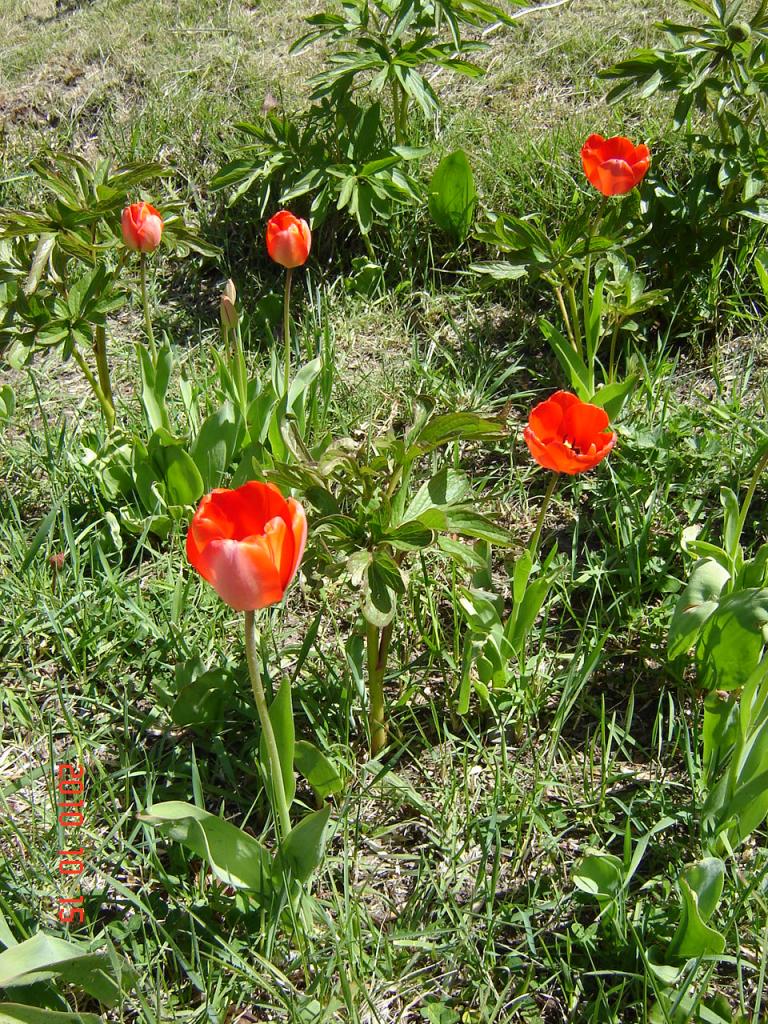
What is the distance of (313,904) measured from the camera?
1478mm

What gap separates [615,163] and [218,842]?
173cm

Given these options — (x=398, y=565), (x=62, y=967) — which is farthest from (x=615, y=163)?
(x=62, y=967)

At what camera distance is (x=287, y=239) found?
79.5 inches

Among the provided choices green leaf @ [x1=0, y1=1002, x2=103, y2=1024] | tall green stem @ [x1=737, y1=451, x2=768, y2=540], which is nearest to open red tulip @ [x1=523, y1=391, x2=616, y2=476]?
tall green stem @ [x1=737, y1=451, x2=768, y2=540]

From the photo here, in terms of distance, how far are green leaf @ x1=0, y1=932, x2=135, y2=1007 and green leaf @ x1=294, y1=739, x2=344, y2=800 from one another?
0.41 meters

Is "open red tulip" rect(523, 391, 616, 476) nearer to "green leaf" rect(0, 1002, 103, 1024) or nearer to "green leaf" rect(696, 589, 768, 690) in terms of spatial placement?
"green leaf" rect(696, 589, 768, 690)

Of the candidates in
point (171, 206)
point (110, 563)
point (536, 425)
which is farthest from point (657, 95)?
point (110, 563)

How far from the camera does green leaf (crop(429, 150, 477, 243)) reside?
9.39 feet

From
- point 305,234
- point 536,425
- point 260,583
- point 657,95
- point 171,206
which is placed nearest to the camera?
point 260,583

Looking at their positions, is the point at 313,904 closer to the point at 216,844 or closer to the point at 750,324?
the point at 216,844

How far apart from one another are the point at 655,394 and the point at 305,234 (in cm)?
106

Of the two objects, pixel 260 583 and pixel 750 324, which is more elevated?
pixel 260 583

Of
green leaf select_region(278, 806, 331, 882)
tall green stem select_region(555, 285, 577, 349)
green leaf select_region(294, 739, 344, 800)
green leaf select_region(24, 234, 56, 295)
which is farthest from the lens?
tall green stem select_region(555, 285, 577, 349)

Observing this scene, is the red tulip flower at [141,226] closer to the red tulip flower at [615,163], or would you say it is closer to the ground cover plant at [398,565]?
the ground cover plant at [398,565]
